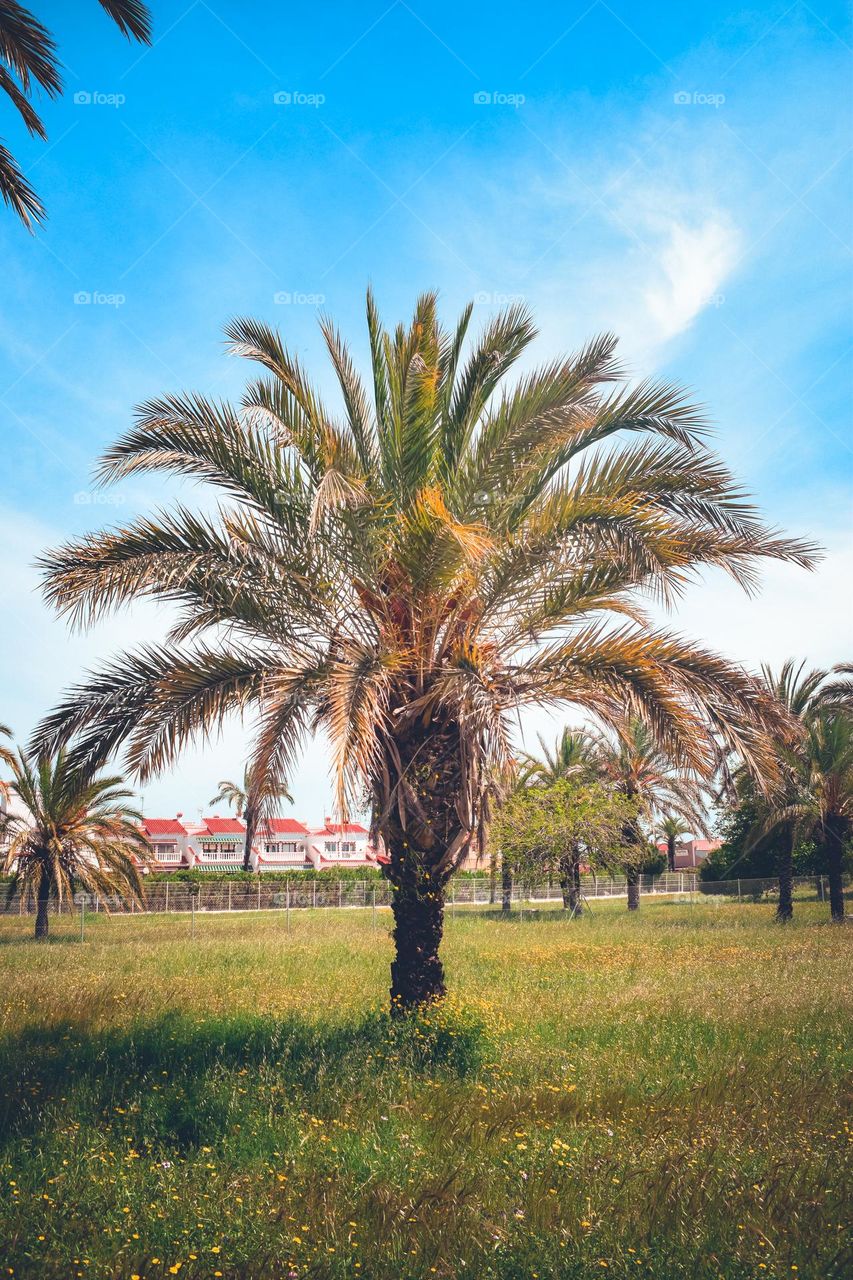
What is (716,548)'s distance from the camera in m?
9.98

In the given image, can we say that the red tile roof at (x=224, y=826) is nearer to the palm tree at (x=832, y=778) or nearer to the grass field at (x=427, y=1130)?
the palm tree at (x=832, y=778)

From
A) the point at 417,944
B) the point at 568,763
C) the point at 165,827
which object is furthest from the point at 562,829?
the point at 165,827

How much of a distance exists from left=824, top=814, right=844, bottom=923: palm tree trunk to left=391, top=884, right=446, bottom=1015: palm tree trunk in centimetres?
2029

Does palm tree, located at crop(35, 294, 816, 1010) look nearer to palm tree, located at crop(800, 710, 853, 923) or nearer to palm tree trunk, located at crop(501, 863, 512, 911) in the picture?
palm tree, located at crop(800, 710, 853, 923)

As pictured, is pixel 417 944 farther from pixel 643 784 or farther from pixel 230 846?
pixel 230 846

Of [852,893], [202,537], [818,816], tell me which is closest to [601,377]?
[202,537]

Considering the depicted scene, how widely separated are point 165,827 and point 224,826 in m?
5.22

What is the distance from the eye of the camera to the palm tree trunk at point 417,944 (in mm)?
10055

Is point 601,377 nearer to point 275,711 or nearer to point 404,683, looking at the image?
point 404,683

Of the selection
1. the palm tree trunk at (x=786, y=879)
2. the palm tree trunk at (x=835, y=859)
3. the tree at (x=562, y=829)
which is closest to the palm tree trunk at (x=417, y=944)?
the palm tree trunk at (x=786, y=879)

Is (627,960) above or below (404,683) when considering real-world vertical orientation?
below

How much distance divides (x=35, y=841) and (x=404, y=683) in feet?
60.8

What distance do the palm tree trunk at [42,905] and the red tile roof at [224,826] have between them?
167ft

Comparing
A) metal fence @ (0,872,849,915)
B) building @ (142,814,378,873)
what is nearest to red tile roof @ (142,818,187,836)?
building @ (142,814,378,873)
